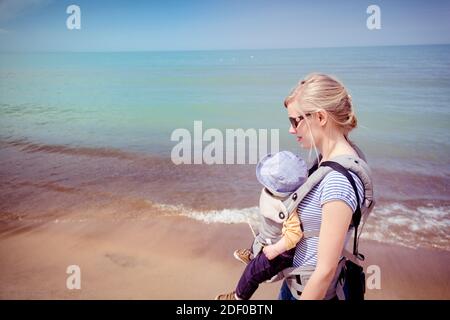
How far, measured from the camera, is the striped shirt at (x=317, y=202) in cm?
139

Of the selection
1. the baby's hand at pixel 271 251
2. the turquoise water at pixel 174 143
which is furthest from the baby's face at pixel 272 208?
the turquoise water at pixel 174 143

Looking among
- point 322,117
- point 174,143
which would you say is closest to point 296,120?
point 322,117

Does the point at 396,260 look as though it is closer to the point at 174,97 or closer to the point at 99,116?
the point at 99,116

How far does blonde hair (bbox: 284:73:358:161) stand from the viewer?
153cm

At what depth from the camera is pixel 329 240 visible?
4.54 feet

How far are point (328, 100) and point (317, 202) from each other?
16.3 inches

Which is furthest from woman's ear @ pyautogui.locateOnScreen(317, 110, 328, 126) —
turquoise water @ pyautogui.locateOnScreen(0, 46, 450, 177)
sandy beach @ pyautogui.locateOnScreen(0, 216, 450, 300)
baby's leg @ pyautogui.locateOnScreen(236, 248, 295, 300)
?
turquoise water @ pyautogui.locateOnScreen(0, 46, 450, 177)

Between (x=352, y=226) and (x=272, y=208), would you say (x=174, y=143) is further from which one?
(x=352, y=226)

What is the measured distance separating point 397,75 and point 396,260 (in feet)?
59.9

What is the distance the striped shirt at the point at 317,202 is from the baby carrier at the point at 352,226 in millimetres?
18

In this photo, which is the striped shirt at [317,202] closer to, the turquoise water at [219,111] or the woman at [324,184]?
the woman at [324,184]

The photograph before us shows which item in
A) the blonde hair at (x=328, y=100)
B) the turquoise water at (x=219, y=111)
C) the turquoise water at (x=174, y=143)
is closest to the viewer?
the blonde hair at (x=328, y=100)
